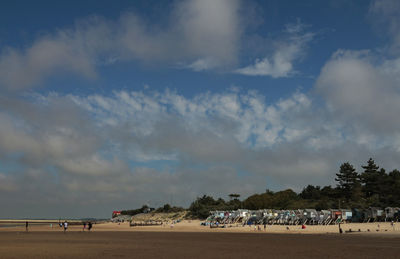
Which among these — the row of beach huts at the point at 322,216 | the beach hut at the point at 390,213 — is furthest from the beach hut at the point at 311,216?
the beach hut at the point at 390,213

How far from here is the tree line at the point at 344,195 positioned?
8450cm

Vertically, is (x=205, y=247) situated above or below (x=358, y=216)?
above

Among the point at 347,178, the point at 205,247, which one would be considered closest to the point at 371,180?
the point at 347,178

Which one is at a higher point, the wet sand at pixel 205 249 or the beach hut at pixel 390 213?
the wet sand at pixel 205 249

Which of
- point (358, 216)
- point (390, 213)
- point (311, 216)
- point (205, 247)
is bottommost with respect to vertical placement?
point (358, 216)

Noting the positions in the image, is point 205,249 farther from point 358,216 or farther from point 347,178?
point 347,178

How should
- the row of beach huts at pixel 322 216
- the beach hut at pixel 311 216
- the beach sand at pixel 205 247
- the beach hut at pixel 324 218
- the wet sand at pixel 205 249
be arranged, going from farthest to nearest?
1. the beach hut at pixel 311 216
2. the beach hut at pixel 324 218
3. the row of beach huts at pixel 322 216
4. the beach sand at pixel 205 247
5. the wet sand at pixel 205 249

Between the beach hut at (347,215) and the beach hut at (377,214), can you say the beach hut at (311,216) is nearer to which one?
the beach hut at (347,215)

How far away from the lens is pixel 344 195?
97.3 metres

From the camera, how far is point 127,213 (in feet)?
543

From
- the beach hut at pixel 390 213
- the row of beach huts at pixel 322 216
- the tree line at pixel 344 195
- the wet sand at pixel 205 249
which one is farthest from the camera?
the tree line at pixel 344 195

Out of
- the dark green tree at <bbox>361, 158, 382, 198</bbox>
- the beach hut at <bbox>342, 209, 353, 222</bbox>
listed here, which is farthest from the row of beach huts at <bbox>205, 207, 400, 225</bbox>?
the dark green tree at <bbox>361, 158, 382, 198</bbox>

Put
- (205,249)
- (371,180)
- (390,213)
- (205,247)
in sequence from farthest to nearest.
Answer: (371,180) < (390,213) < (205,247) < (205,249)

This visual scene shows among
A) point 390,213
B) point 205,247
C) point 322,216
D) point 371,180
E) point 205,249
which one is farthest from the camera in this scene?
point 371,180
